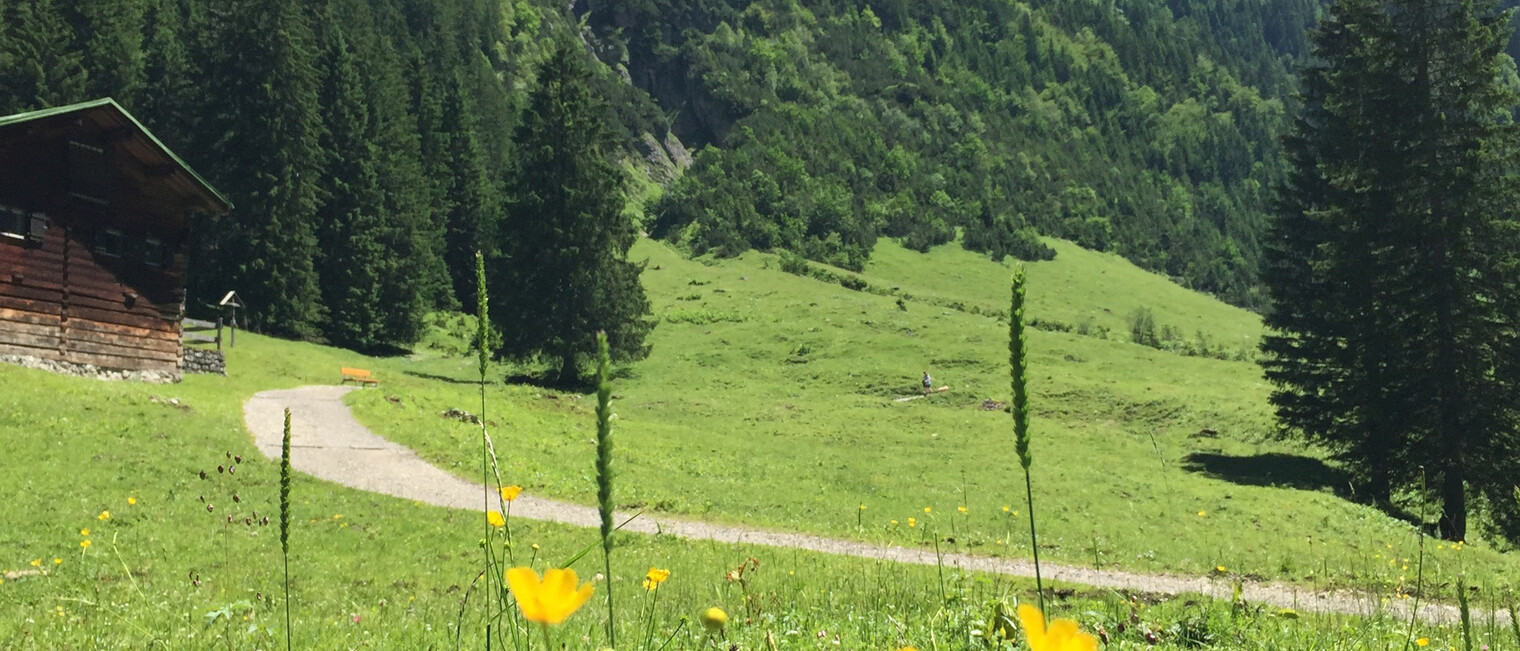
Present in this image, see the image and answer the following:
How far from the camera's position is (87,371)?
28.8 meters

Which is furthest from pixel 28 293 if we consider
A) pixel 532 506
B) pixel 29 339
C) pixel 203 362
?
pixel 532 506

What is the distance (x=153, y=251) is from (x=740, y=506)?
2297 centimetres

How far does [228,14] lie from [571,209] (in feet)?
86.4

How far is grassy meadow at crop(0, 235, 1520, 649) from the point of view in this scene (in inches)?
250

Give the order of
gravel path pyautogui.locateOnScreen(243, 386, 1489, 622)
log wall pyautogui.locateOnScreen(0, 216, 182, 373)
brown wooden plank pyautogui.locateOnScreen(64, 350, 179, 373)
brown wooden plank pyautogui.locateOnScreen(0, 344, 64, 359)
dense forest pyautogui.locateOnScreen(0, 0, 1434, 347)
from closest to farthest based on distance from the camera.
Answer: gravel path pyautogui.locateOnScreen(243, 386, 1489, 622) → brown wooden plank pyautogui.locateOnScreen(0, 344, 64, 359) → log wall pyautogui.locateOnScreen(0, 216, 182, 373) → brown wooden plank pyautogui.locateOnScreen(64, 350, 179, 373) → dense forest pyautogui.locateOnScreen(0, 0, 1434, 347)

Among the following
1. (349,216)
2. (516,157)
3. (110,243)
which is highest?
(516,157)

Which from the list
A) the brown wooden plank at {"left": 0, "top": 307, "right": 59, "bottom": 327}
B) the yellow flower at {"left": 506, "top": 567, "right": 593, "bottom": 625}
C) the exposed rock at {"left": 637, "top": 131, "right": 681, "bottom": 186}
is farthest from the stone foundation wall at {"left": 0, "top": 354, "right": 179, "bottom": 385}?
the exposed rock at {"left": 637, "top": 131, "right": 681, "bottom": 186}

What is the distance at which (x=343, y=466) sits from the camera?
21.2 meters

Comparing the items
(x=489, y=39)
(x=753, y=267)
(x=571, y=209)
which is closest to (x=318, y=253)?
(x=571, y=209)

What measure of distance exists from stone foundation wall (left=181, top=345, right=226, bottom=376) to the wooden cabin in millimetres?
2394

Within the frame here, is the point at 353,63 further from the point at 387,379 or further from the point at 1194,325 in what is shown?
the point at 1194,325

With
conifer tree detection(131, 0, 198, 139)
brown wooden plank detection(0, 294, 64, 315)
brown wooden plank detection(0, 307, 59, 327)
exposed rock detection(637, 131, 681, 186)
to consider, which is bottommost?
brown wooden plank detection(0, 307, 59, 327)

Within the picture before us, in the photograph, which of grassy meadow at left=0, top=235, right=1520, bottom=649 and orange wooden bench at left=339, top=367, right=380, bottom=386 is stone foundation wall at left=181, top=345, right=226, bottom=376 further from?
orange wooden bench at left=339, top=367, right=380, bottom=386

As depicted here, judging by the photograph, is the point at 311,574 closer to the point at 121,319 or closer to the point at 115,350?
the point at 115,350
